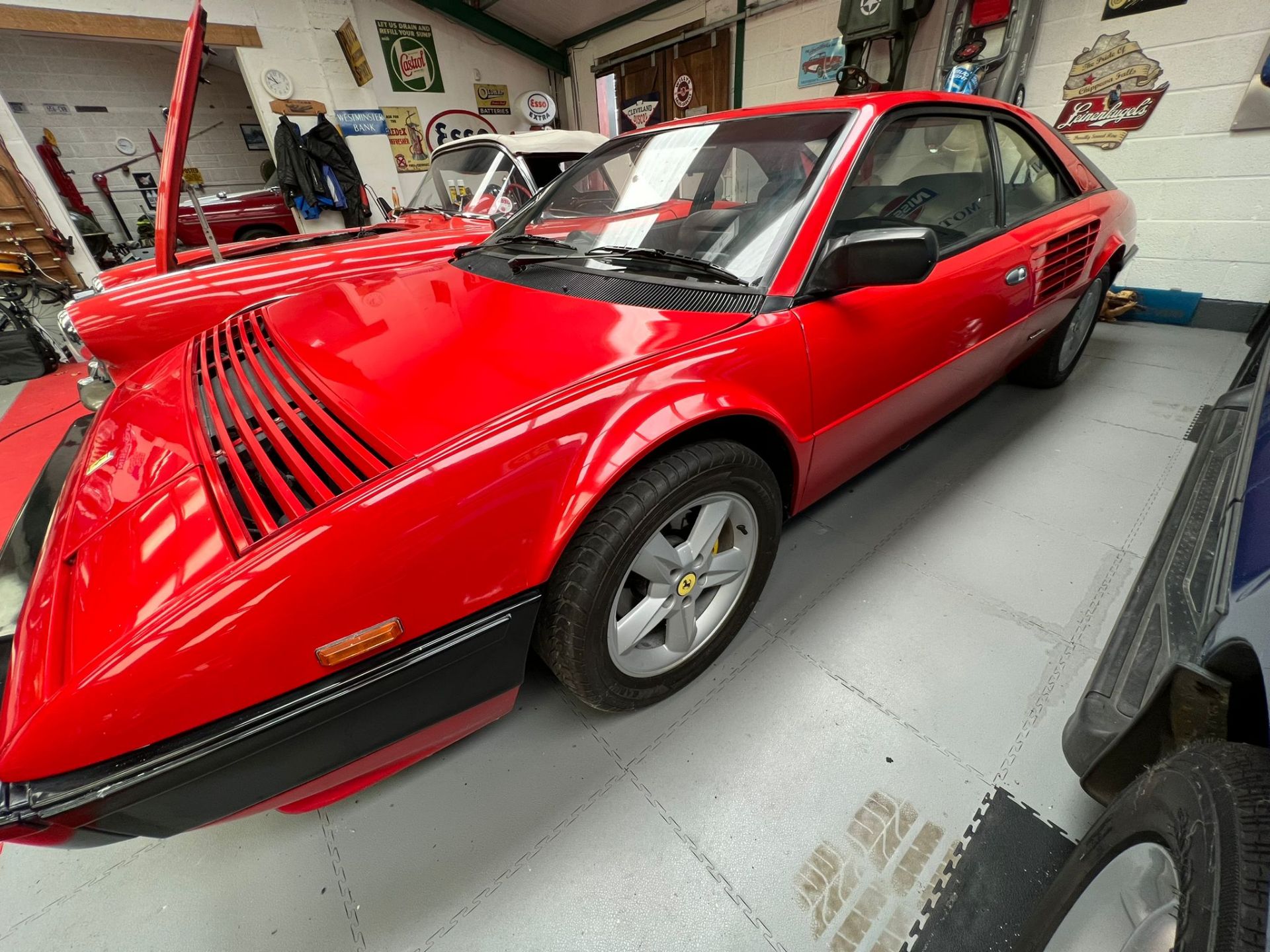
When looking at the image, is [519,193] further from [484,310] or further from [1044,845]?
[1044,845]

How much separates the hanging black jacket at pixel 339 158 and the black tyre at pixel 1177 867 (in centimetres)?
677

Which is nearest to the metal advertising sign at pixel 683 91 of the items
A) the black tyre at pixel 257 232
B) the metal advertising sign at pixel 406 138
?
the metal advertising sign at pixel 406 138

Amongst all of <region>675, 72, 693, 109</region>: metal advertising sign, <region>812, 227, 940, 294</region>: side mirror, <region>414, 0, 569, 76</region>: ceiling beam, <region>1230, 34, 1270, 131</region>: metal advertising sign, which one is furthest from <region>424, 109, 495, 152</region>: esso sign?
<region>812, 227, 940, 294</region>: side mirror

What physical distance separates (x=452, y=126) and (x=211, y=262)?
6173 millimetres

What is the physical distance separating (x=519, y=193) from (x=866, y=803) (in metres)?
3.49

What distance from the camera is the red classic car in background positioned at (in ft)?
21.0

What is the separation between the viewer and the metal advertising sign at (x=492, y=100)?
7.44 metres

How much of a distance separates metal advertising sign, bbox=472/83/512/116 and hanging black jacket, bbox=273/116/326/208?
2.69 m

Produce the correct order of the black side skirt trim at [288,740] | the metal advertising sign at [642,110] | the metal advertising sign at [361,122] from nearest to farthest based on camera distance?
1. the black side skirt trim at [288,740]
2. the metal advertising sign at [361,122]
3. the metal advertising sign at [642,110]

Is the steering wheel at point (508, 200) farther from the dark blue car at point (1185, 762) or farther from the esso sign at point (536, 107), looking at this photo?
the esso sign at point (536, 107)

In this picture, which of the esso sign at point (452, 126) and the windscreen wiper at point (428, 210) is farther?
the esso sign at point (452, 126)

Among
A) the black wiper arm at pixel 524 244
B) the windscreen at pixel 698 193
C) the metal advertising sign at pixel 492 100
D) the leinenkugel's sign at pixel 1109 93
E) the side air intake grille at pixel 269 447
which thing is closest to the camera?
the side air intake grille at pixel 269 447

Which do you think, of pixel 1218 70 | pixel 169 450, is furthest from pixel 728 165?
pixel 1218 70

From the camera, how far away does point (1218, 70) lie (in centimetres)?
307
